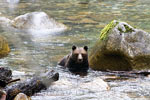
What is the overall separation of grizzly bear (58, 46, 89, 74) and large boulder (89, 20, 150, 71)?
0.34m

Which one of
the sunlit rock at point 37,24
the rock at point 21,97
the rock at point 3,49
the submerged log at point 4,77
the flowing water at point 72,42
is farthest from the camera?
the sunlit rock at point 37,24

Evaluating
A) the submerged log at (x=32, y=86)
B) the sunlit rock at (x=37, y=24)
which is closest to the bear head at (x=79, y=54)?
the submerged log at (x=32, y=86)

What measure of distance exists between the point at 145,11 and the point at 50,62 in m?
11.9

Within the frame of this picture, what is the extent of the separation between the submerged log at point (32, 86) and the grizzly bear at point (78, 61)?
149 centimetres

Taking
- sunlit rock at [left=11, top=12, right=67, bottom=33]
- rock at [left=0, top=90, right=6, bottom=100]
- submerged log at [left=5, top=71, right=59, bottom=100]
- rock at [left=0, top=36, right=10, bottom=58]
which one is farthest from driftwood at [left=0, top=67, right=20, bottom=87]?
sunlit rock at [left=11, top=12, right=67, bottom=33]

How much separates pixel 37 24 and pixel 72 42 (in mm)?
3797

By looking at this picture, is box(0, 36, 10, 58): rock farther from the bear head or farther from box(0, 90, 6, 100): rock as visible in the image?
box(0, 90, 6, 100): rock

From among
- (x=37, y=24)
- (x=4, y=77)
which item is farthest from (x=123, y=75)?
(x=37, y=24)

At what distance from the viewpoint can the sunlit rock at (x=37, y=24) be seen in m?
16.5

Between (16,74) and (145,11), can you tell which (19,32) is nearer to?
(16,74)

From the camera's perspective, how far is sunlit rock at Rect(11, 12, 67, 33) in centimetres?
1652

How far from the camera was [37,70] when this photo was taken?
966cm

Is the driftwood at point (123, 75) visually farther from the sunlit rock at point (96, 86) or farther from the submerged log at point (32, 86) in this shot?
the submerged log at point (32, 86)

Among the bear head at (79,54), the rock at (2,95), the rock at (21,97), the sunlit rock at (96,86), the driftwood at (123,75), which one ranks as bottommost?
the driftwood at (123,75)
